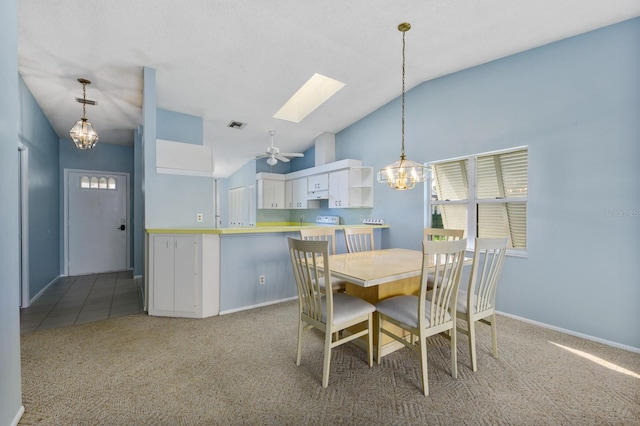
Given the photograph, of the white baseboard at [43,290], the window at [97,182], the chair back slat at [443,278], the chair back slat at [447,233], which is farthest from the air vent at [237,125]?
the chair back slat at [443,278]

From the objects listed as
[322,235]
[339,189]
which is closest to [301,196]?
[339,189]

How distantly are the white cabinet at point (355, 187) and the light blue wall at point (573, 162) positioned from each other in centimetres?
165

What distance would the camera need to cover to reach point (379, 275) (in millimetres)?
1998

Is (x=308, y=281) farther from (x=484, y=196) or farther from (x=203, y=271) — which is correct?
(x=484, y=196)

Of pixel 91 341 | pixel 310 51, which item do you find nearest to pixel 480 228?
pixel 310 51

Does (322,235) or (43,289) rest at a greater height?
(322,235)

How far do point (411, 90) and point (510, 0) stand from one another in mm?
1888

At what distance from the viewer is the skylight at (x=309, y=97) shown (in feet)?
13.9

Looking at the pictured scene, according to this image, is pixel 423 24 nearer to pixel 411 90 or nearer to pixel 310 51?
pixel 310 51

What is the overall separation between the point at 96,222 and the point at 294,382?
5.59 m

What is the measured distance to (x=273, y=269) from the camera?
3.60 metres

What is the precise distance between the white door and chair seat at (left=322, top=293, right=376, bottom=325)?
5405 millimetres

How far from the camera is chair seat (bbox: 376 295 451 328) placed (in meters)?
1.97

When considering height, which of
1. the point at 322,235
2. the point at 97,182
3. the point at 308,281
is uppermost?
the point at 97,182
